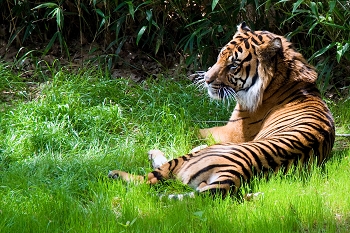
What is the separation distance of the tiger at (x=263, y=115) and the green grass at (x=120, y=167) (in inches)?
5.6

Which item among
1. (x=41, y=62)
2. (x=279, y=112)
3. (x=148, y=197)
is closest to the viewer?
(x=148, y=197)

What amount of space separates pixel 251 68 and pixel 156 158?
1171 millimetres

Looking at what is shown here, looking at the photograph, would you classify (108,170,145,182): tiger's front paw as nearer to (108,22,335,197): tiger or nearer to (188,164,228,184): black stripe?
(108,22,335,197): tiger

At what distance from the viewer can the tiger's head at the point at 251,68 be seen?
5.73 m

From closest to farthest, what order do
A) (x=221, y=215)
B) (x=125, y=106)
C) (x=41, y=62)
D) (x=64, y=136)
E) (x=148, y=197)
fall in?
(x=221, y=215) < (x=148, y=197) < (x=64, y=136) < (x=125, y=106) < (x=41, y=62)

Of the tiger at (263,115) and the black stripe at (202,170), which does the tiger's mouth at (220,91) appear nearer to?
the tiger at (263,115)

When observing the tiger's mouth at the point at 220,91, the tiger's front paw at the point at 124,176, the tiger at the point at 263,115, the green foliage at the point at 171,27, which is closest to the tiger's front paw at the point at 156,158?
the tiger at the point at 263,115

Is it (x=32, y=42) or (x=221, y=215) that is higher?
(x=221, y=215)

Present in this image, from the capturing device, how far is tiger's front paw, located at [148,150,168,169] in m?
5.62

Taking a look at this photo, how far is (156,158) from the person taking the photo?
18.7 feet

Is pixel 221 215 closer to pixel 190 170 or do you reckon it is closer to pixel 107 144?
pixel 190 170

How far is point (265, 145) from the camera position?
16.2 ft

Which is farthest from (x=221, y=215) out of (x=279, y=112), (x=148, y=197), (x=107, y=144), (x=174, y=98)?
(x=174, y=98)

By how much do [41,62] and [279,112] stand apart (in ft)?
11.8
